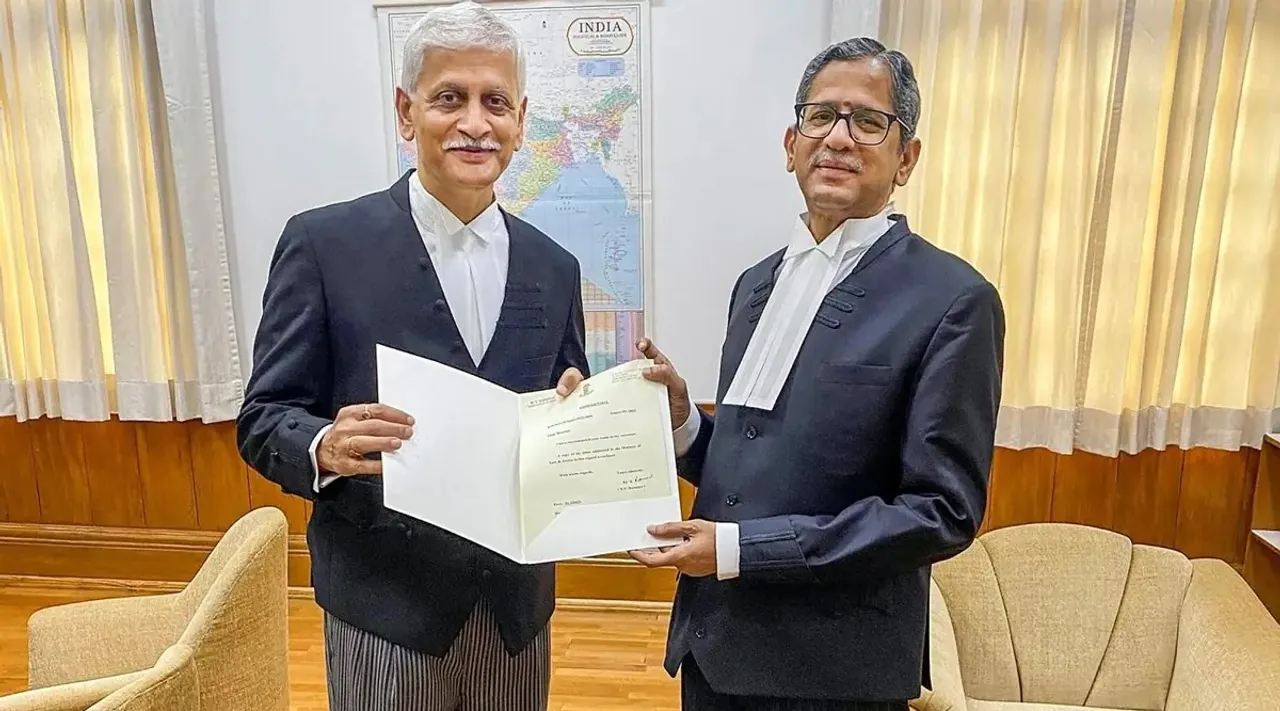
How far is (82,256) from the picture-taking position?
2797 millimetres

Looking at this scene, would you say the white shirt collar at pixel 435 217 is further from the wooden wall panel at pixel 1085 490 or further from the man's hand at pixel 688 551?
the wooden wall panel at pixel 1085 490

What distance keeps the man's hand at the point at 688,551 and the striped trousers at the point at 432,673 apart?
0.34 m

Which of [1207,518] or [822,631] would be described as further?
[1207,518]

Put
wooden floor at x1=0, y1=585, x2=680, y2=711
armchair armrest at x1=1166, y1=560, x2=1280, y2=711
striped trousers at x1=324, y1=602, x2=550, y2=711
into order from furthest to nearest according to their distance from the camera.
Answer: wooden floor at x1=0, y1=585, x2=680, y2=711, armchair armrest at x1=1166, y1=560, x2=1280, y2=711, striped trousers at x1=324, y1=602, x2=550, y2=711

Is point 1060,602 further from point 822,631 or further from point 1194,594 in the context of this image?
point 822,631

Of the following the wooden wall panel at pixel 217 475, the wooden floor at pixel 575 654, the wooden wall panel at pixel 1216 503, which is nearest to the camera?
the wooden floor at pixel 575 654

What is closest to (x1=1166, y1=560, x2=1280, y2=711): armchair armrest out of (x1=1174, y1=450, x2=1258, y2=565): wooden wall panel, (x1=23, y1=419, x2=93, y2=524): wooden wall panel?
(x1=1174, y1=450, x2=1258, y2=565): wooden wall panel

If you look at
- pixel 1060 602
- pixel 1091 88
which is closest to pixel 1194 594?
pixel 1060 602

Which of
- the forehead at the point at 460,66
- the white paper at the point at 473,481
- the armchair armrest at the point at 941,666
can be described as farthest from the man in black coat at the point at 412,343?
the armchair armrest at the point at 941,666

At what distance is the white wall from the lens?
2.55 m

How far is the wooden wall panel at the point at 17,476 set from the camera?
3115mm

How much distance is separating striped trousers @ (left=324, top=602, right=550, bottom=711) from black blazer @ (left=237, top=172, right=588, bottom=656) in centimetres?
3

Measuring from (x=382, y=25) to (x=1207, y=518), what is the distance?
2802 millimetres

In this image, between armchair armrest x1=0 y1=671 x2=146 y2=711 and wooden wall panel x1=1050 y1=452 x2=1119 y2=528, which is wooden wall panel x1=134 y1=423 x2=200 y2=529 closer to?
armchair armrest x1=0 y1=671 x2=146 y2=711
